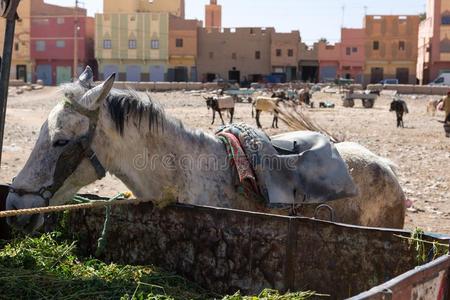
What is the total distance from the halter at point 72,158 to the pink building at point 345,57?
223 ft

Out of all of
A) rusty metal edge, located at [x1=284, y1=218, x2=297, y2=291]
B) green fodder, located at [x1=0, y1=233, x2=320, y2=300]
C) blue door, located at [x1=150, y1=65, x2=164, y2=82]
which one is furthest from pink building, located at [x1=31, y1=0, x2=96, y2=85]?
rusty metal edge, located at [x1=284, y1=218, x2=297, y2=291]

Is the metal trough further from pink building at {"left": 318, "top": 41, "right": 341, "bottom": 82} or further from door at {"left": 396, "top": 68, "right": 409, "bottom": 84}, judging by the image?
door at {"left": 396, "top": 68, "right": 409, "bottom": 84}

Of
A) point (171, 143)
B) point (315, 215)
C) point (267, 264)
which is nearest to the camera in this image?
point (267, 264)

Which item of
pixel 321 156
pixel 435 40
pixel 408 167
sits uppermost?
pixel 435 40

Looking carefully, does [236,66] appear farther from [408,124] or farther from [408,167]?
[408,167]

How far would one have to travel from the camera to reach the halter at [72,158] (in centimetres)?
375

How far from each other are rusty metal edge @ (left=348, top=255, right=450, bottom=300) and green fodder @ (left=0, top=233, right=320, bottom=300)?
82cm

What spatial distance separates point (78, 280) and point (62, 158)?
754mm

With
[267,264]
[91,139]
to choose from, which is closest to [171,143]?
[91,139]

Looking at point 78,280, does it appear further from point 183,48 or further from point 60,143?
point 183,48

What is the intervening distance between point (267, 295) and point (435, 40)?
6719 centimetres

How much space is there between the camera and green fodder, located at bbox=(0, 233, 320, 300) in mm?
3379

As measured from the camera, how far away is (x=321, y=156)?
182 inches

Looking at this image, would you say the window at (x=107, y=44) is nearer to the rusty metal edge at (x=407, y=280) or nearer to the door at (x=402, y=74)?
the door at (x=402, y=74)
